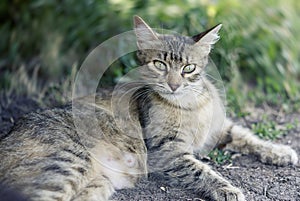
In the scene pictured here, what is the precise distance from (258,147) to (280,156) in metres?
0.26

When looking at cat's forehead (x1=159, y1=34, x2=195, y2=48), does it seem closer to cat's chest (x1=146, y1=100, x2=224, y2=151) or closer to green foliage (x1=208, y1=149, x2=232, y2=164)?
cat's chest (x1=146, y1=100, x2=224, y2=151)

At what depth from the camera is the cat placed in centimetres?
428

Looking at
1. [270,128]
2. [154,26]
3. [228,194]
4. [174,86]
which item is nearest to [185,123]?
[174,86]

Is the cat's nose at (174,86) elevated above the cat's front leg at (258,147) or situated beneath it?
elevated above

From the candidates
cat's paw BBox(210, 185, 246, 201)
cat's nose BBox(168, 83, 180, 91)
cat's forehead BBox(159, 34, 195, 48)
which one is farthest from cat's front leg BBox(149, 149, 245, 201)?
cat's forehead BBox(159, 34, 195, 48)

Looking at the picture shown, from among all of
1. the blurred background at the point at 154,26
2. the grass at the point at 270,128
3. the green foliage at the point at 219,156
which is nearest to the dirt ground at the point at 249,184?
the green foliage at the point at 219,156

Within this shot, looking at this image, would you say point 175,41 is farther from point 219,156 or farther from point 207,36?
point 219,156

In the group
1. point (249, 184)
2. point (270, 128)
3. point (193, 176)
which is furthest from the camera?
point (270, 128)

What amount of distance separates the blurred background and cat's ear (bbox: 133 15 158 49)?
1913 millimetres

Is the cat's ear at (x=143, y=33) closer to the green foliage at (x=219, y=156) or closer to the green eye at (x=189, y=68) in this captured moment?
the green eye at (x=189, y=68)

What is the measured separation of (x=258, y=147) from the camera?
532cm

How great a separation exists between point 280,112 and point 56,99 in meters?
2.80

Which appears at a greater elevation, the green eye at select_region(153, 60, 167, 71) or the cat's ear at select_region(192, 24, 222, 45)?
the cat's ear at select_region(192, 24, 222, 45)

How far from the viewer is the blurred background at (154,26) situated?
7.04 m
